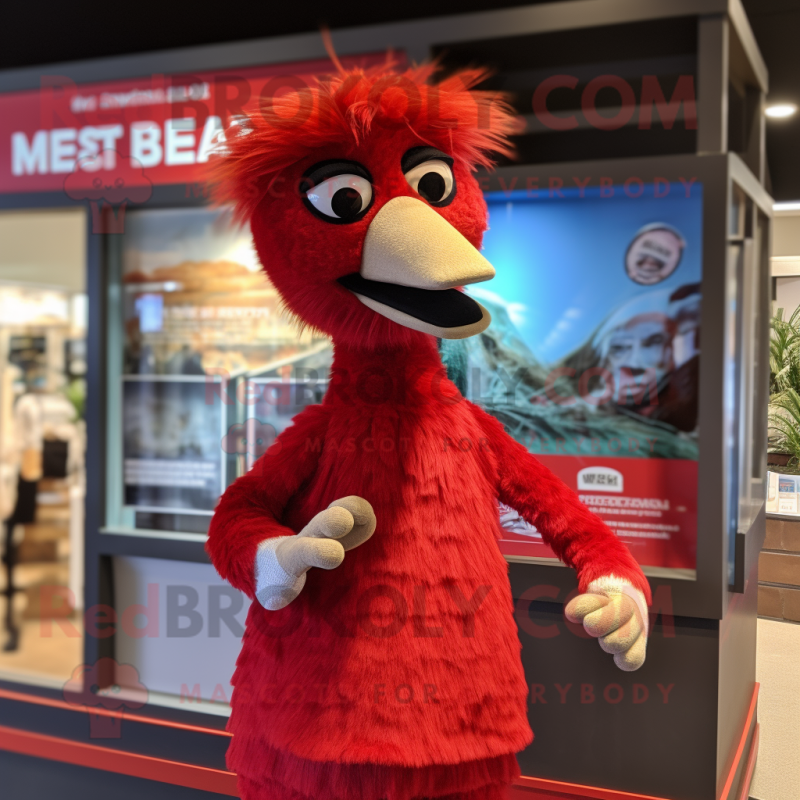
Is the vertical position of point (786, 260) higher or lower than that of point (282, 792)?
higher

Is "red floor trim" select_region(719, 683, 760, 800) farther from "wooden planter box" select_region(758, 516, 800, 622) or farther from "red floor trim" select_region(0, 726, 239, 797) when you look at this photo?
"red floor trim" select_region(0, 726, 239, 797)

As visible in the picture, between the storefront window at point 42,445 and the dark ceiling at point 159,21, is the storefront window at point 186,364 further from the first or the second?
the dark ceiling at point 159,21

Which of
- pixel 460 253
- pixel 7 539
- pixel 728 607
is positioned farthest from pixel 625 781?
pixel 7 539

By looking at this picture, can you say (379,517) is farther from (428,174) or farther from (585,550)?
(428,174)

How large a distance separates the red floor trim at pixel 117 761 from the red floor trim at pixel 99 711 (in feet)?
0.26

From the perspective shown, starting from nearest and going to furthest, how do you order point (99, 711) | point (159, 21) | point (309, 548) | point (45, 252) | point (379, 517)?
point (309, 548), point (379, 517), point (99, 711), point (159, 21), point (45, 252)

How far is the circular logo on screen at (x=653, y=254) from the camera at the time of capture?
1.53m

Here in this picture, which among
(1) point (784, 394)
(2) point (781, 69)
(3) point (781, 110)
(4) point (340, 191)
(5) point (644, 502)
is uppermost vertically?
(2) point (781, 69)

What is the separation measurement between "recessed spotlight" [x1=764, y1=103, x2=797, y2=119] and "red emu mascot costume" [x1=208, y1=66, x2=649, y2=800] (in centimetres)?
93

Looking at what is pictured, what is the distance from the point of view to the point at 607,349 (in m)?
1.58

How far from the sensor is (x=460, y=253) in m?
0.76

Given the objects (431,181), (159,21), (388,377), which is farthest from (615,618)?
(159,21)

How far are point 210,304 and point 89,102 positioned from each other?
0.64 m

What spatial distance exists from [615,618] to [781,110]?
1255 mm
